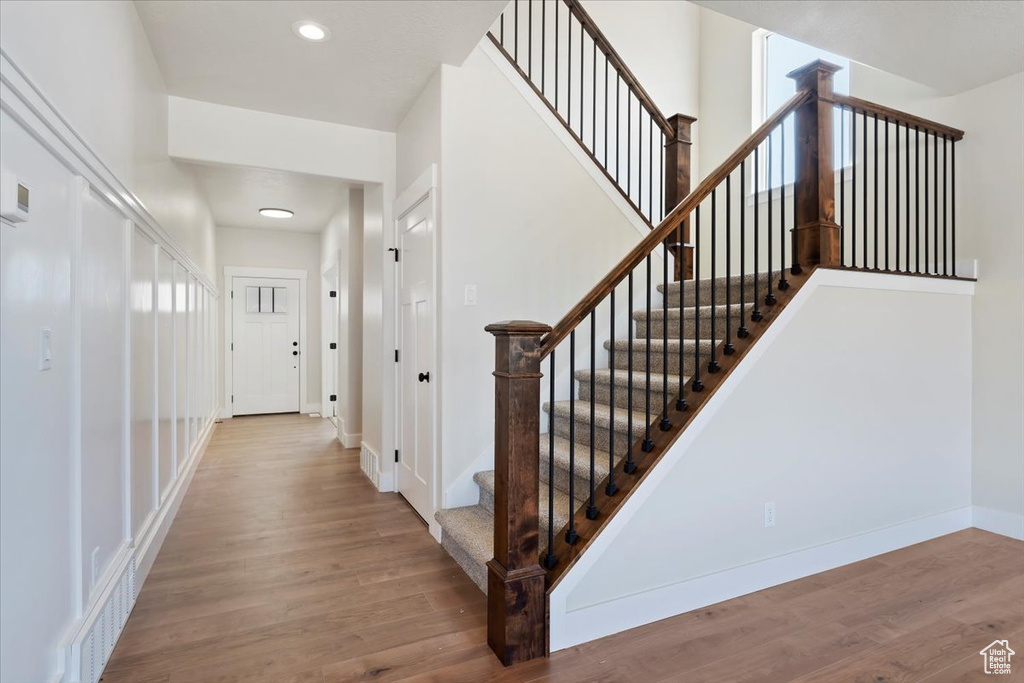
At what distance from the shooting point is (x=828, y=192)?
2.56 m

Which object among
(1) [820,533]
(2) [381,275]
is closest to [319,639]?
(1) [820,533]

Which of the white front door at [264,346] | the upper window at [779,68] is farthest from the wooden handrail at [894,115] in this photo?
the white front door at [264,346]

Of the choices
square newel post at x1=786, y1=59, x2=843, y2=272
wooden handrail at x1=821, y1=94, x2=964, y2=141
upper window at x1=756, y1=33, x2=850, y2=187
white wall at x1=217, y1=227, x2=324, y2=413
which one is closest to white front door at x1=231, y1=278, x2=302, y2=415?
white wall at x1=217, y1=227, x2=324, y2=413

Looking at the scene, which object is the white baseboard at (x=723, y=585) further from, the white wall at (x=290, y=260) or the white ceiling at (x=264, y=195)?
the white wall at (x=290, y=260)

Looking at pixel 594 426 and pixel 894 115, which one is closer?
pixel 594 426

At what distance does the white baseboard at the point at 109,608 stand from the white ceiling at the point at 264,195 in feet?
8.25

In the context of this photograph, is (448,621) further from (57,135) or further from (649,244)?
(57,135)

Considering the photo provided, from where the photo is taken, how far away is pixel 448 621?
216 cm

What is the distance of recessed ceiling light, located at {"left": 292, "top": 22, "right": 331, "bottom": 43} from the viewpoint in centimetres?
263

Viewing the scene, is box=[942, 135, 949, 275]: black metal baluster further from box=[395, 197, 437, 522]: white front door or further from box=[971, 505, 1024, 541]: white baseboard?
box=[395, 197, 437, 522]: white front door

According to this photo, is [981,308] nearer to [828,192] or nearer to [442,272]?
[828,192]

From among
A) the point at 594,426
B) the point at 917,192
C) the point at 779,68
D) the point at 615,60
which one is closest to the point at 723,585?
the point at 594,426

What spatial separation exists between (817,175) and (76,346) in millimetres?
3028

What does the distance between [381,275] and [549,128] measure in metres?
1.64
